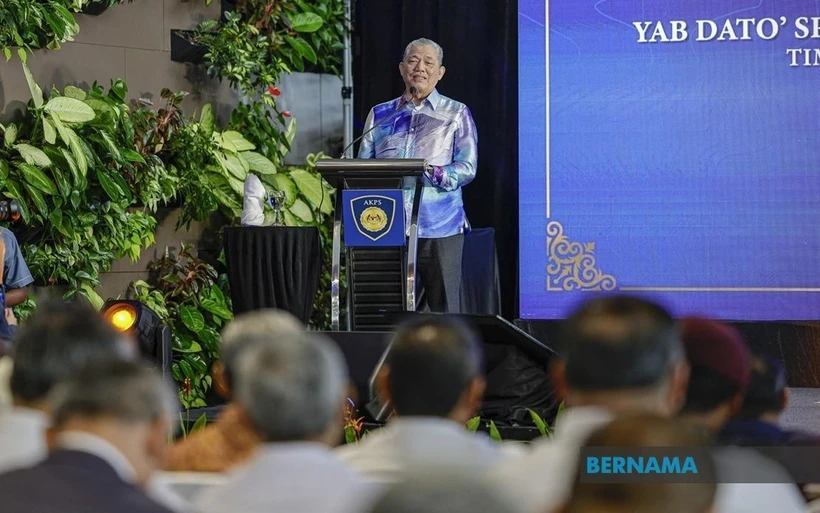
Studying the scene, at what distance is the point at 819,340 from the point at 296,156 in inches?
120

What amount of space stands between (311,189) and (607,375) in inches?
191

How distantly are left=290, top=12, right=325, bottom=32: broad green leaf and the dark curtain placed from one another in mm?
483

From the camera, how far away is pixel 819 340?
587cm

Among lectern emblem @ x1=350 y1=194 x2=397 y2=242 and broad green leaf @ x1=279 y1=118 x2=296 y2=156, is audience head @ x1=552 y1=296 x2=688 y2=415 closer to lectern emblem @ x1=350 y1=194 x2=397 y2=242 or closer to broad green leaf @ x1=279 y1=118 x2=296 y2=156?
lectern emblem @ x1=350 y1=194 x2=397 y2=242

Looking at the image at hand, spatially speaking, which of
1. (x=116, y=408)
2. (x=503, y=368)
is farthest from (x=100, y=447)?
(x=503, y=368)

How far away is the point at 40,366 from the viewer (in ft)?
6.01

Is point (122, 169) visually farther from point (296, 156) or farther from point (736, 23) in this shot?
point (736, 23)

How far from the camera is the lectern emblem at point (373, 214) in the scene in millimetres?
4703

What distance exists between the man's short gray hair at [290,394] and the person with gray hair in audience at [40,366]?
41 centimetres

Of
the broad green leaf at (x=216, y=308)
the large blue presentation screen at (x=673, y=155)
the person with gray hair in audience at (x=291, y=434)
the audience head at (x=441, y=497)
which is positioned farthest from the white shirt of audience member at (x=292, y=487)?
the large blue presentation screen at (x=673, y=155)

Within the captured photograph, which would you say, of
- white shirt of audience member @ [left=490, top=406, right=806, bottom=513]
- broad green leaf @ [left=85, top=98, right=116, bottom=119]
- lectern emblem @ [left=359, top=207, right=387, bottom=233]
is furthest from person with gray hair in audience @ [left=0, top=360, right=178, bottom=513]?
broad green leaf @ [left=85, top=98, right=116, bottom=119]

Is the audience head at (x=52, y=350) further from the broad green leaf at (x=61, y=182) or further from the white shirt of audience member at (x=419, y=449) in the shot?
the broad green leaf at (x=61, y=182)

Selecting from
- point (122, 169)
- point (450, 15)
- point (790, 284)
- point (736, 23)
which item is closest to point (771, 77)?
point (736, 23)

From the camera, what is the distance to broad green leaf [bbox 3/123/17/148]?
5039 millimetres
